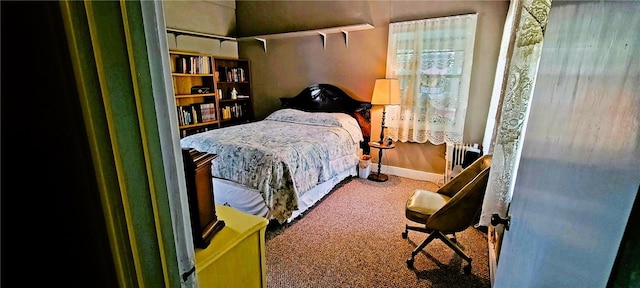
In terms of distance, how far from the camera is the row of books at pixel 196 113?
4031 mm

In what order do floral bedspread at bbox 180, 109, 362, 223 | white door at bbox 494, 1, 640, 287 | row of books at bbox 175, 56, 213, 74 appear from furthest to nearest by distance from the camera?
row of books at bbox 175, 56, 213, 74 → floral bedspread at bbox 180, 109, 362, 223 → white door at bbox 494, 1, 640, 287

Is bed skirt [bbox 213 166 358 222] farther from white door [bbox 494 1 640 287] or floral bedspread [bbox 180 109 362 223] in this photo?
white door [bbox 494 1 640 287]

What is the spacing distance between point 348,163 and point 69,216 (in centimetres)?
323

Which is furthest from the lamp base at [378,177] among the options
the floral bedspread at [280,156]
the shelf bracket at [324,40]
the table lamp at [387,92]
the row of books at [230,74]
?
the row of books at [230,74]

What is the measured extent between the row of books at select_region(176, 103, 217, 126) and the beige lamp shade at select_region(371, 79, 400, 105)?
2544mm

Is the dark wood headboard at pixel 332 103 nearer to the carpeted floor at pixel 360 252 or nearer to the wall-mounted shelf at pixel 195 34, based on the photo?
the carpeted floor at pixel 360 252

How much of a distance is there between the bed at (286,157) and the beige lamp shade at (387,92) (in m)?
0.44

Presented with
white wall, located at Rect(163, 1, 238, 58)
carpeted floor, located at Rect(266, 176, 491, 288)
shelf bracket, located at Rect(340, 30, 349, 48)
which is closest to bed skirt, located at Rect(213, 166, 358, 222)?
carpeted floor, located at Rect(266, 176, 491, 288)

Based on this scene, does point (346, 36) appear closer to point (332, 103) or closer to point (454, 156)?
point (332, 103)

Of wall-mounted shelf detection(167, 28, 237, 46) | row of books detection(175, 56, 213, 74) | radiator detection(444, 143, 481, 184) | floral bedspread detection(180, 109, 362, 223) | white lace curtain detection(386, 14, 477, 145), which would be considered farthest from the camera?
row of books detection(175, 56, 213, 74)

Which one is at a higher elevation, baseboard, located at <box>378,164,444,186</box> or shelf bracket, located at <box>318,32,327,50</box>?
shelf bracket, located at <box>318,32,327,50</box>

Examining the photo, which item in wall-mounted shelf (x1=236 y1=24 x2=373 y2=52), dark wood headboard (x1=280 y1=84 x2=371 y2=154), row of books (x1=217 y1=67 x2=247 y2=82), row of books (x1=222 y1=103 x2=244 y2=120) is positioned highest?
wall-mounted shelf (x1=236 y1=24 x2=373 y2=52)

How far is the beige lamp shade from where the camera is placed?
3457 mm

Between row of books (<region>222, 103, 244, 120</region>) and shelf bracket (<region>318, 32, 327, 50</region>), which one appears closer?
shelf bracket (<region>318, 32, 327, 50</region>)
